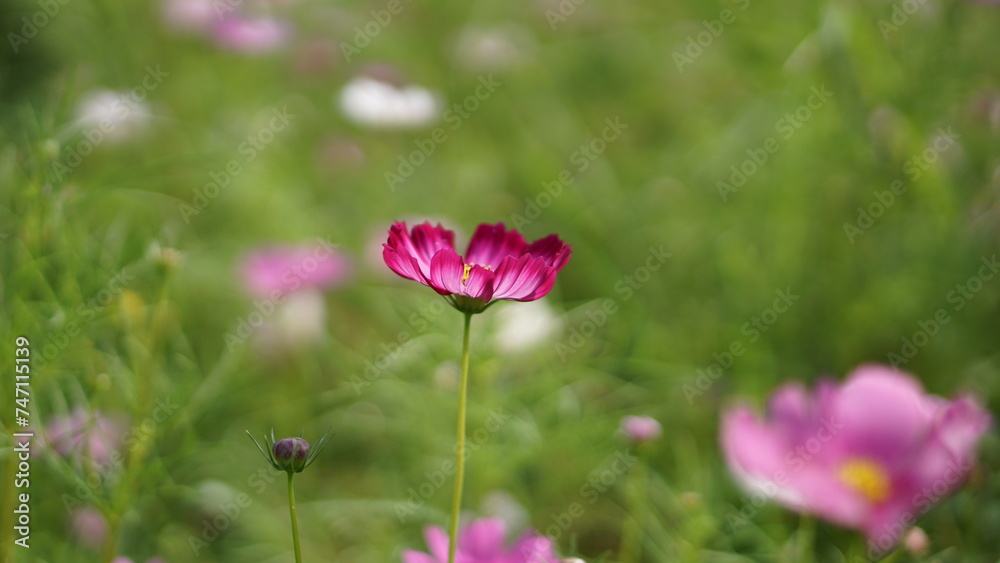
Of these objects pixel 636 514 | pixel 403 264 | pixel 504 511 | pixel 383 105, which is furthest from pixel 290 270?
pixel 403 264

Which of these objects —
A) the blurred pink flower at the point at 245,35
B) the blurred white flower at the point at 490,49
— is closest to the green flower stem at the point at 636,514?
the blurred pink flower at the point at 245,35

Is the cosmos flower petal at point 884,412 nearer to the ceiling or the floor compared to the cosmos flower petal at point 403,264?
nearer to the floor

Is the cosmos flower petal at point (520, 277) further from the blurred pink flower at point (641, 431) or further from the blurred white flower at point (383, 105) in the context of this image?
the blurred white flower at point (383, 105)

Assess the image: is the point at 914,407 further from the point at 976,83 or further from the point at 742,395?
the point at 976,83

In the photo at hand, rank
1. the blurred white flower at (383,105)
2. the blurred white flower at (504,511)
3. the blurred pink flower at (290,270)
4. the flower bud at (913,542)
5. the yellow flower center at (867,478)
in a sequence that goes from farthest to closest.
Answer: the blurred white flower at (383,105)
the blurred pink flower at (290,270)
the blurred white flower at (504,511)
the yellow flower center at (867,478)
the flower bud at (913,542)

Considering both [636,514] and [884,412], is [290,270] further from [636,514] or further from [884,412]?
[884,412]

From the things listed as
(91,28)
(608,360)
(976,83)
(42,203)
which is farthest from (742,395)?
(91,28)
